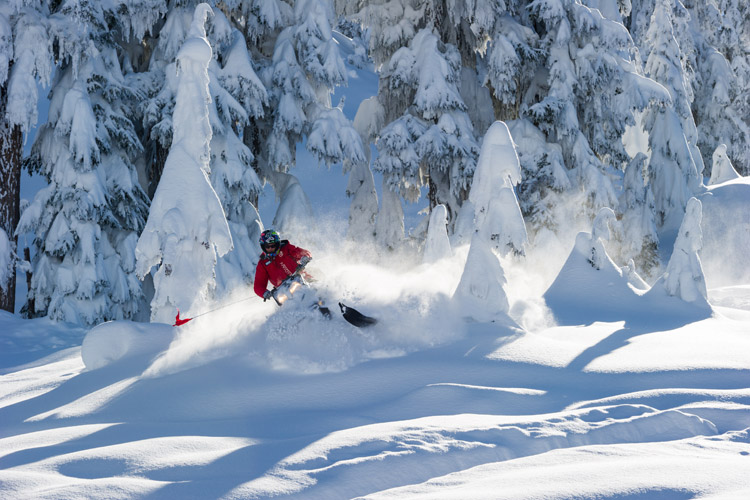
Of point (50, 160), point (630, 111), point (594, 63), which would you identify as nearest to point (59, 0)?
point (50, 160)

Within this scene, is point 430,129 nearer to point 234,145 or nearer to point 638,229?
point 234,145

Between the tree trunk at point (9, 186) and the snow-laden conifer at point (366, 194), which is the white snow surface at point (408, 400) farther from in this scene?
the snow-laden conifer at point (366, 194)

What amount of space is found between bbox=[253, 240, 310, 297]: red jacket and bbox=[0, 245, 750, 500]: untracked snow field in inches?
14.7

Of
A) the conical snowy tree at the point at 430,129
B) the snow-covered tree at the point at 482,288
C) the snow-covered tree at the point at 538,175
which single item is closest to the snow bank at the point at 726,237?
the snow-covered tree at the point at 538,175

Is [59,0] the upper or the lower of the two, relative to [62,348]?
upper

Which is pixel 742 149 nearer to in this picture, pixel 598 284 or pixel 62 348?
pixel 598 284

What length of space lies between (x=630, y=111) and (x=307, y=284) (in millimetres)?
14556

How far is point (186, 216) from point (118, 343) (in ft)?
12.4

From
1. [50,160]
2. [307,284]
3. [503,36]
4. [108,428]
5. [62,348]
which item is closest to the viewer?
[108,428]

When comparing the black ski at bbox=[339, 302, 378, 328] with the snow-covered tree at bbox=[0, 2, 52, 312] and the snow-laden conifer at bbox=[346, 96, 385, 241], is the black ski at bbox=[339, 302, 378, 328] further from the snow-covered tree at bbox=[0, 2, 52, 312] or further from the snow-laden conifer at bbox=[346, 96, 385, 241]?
the snow-laden conifer at bbox=[346, 96, 385, 241]

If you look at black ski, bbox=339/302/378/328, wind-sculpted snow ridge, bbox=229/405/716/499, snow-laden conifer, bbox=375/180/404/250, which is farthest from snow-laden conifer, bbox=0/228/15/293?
wind-sculpted snow ridge, bbox=229/405/716/499

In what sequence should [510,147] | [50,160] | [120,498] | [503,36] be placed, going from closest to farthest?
[120,498] → [510,147] → [50,160] → [503,36]

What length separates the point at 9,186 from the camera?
17422 mm

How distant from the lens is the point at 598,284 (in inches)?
521
